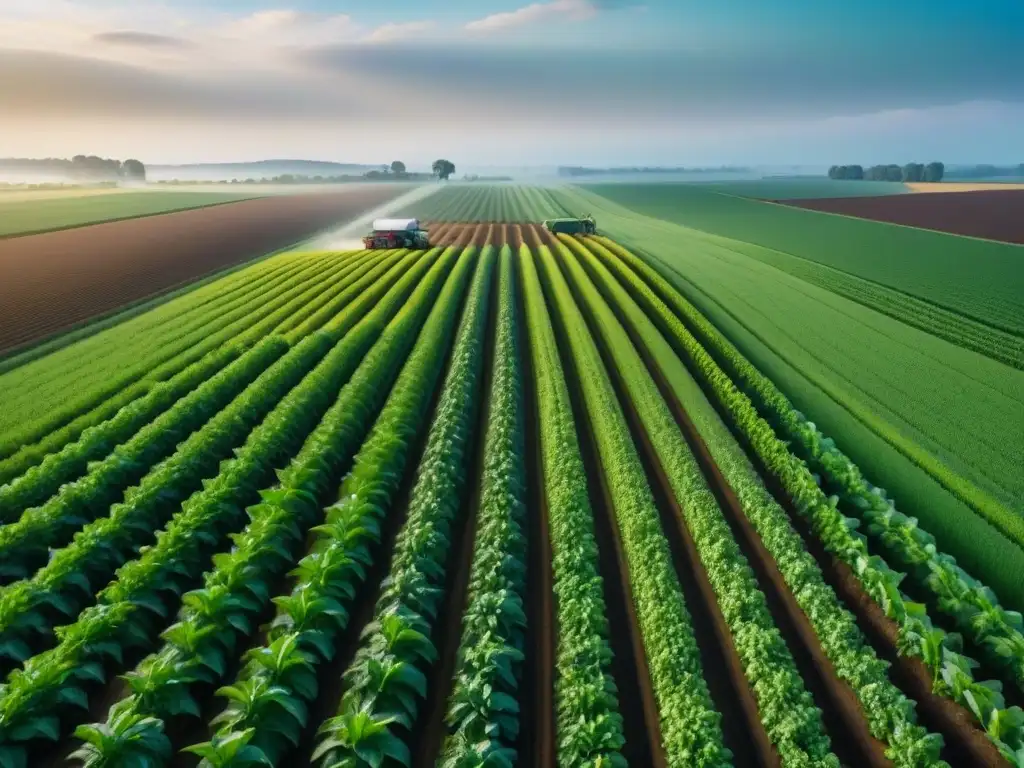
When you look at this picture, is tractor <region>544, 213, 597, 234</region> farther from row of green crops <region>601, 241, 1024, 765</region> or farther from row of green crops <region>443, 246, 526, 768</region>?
row of green crops <region>443, 246, 526, 768</region>

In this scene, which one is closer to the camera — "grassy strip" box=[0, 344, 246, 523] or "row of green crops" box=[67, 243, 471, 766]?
"row of green crops" box=[67, 243, 471, 766]

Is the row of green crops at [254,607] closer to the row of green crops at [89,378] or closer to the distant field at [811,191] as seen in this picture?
the row of green crops at [89,378]

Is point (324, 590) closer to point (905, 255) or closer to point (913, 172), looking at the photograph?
point (905, 255)

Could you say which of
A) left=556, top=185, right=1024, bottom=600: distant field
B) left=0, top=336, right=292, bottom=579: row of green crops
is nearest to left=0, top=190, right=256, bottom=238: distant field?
left=0, top=336, right=292, bottom=579: row of green crops

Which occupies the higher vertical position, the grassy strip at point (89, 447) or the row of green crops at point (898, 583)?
the grassy strip at point (89, 447)

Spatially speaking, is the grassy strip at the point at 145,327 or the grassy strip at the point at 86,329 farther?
the grassy strip at the point at 86,329

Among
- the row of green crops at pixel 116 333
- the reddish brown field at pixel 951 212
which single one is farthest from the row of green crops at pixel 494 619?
the reddish brown field at pixel 951 212
